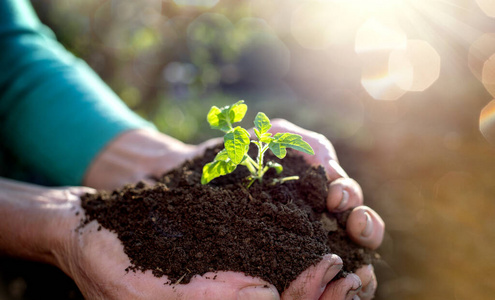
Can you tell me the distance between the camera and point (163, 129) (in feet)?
14.3

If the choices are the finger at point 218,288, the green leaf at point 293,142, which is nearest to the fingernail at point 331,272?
the finger at point 218,288

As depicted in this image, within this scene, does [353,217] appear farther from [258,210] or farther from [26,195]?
[26,195]

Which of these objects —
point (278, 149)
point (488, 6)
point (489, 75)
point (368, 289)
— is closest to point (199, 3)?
point (278, 149)

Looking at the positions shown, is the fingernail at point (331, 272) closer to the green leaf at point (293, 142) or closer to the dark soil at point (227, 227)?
the dark soil at point (227, 227)

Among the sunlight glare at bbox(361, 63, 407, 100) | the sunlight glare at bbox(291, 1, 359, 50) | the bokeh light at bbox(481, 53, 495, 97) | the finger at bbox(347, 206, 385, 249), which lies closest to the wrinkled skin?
the finger at bbox(347, 206, 385, 249)

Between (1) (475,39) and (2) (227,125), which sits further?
(1) (475,39)

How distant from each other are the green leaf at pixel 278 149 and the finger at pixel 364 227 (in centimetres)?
46

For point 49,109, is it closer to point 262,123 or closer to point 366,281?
point 262,123

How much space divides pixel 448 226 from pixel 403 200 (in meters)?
0.52

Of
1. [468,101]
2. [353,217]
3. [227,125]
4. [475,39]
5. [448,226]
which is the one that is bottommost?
[448,226]

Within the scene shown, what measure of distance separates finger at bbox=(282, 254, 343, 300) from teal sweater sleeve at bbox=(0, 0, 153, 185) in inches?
64.6

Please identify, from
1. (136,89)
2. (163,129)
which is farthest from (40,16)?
(163,129)

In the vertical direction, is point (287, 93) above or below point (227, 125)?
below

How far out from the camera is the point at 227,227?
1.46 meters
